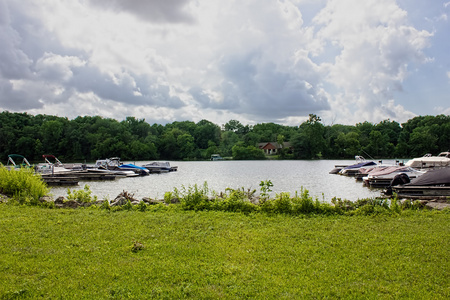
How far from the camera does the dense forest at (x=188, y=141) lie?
4161 inches

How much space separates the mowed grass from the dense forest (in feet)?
347

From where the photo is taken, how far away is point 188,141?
5089 inches

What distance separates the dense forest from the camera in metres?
106

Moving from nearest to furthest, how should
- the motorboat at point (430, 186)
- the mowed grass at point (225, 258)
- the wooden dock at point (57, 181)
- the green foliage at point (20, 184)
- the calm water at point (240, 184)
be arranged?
the mowed grass at point (225, 258)
the green foliage at point (20, 184)
the motorboat at point (430, 186)
the calm water at point (240, 184)
the wooden dock at point (57, 181)

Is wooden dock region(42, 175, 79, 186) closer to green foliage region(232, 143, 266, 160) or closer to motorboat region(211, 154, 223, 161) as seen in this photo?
motorboat region(211, 154, 223, 161)

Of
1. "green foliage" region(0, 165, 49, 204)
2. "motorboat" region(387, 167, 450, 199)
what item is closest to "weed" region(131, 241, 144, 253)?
"green foliage" region(0, 165, 49, 204)

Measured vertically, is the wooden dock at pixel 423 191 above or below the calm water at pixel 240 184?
above

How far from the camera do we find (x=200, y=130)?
143750 mm

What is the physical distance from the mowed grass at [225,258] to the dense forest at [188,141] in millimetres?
105666

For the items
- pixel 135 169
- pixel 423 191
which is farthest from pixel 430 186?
pixel 135 169

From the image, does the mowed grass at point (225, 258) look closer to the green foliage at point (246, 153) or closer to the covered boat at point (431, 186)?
the covered boat at point (431, 186)

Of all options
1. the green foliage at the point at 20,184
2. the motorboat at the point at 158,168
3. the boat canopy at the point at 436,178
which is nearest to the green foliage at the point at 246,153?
the motorboat at the point at 158,168

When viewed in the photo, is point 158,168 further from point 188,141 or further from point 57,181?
Answer: point 188,141

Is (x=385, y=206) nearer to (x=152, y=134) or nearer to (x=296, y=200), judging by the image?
(x=296, y=200)
